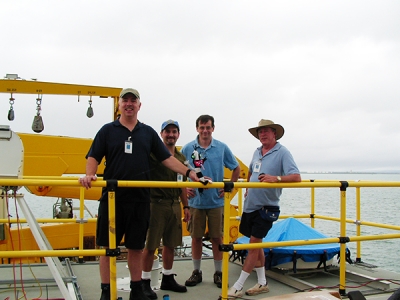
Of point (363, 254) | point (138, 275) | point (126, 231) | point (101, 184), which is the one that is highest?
point (101, 184)

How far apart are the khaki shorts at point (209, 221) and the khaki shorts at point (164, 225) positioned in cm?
27

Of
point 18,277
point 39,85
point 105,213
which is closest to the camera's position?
point 105,213

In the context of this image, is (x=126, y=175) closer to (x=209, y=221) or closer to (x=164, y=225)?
(x=164, y=225)

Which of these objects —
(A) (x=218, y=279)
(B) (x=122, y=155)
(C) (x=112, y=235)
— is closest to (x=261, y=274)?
(A) (x=218, y=279)

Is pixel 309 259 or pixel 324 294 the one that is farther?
pixel 309 259

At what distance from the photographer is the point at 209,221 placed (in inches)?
182

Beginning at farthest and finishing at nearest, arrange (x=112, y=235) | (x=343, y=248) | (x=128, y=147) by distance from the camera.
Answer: (x=343, y=248), (x=128, y=147), (x=112, y=235)

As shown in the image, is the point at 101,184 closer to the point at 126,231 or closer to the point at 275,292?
the point at 126,231

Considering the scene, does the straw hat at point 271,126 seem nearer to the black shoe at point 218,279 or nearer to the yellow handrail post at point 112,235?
the black shoe at point 218,279

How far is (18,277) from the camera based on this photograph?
4844mm

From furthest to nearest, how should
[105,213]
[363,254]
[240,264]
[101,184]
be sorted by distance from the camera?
[363,254] → [240,264] → [105,213] → [101,184]

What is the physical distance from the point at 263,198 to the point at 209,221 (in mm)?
716

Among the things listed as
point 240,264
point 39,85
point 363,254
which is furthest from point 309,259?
point 363,254

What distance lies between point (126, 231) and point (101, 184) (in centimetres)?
53
